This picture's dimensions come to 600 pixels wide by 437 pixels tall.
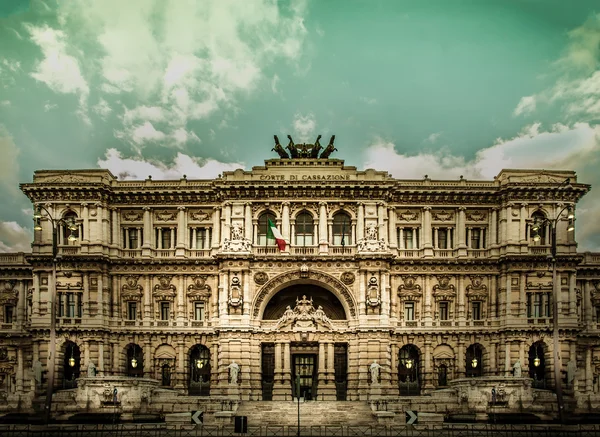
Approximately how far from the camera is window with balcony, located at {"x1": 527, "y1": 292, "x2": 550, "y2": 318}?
67312 millimetres

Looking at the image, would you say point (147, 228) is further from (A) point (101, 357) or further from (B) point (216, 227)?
(A) point (101, 357)

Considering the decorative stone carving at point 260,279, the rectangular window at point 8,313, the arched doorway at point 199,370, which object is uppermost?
the decorative stone carving at point 260,279

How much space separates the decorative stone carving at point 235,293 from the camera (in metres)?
65.6

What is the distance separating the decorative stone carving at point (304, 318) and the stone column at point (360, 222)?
7.90 metres

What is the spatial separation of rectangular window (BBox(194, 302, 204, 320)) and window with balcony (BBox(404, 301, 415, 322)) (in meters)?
20.1

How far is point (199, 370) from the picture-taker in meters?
68.5

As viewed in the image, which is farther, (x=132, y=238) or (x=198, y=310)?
(x=132, y=238)

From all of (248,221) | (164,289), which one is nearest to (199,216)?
(248,221)

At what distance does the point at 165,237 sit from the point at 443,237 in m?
28.1

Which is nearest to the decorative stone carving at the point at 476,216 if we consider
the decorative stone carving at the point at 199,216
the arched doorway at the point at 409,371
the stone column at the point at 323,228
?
the arched doorway at the point at 409,371

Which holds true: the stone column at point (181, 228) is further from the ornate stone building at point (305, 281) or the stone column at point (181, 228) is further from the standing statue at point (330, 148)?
the standing statue at point (330, 148)

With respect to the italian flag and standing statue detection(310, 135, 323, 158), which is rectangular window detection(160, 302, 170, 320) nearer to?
the italian flag

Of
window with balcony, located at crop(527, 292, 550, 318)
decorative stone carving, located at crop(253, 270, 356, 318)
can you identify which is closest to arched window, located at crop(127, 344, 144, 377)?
decorative stone carving, located at crop(253, 270, 356, 318)

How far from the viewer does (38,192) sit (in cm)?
6894
